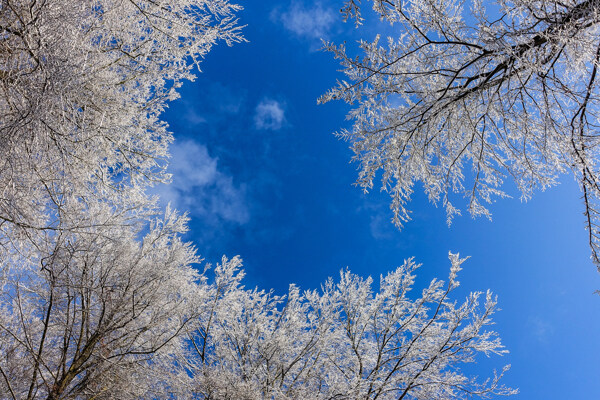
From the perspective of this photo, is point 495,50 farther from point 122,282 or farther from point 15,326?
point 15,326

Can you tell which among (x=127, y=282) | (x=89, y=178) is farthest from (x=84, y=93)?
(x=127, y=282)

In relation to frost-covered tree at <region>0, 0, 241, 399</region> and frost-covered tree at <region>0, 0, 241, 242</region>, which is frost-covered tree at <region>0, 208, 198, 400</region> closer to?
frost-covered tree at <region>0, 0, 241, 399</region>

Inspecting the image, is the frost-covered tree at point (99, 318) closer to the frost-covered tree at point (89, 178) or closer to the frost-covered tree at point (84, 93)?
the frost-covered tree at point (89, 178)

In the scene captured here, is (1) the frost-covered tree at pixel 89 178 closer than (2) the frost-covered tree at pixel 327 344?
Yes

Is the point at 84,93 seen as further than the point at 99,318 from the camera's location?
No

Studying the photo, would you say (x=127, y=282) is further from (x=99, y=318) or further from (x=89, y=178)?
(x=89, y=178)

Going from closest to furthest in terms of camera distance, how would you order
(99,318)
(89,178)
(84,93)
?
1. (84,93)
2. (89,178)
3. (99,318)

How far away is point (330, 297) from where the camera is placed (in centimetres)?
884

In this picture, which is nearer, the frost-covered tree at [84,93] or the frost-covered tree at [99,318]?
the frost-covered tree at [84,93]

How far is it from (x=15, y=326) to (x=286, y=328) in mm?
5930

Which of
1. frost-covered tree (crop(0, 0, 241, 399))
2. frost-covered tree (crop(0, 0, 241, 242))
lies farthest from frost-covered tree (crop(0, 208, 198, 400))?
frost-covered tree (crop(0, 0, 241, 242))

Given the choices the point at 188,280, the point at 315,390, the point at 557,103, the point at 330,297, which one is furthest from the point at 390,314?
the point at 557,103

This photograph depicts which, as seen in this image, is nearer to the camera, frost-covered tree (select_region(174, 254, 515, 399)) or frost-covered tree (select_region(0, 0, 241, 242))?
frost-covered tree (select_region(0, 0, 241, 242))

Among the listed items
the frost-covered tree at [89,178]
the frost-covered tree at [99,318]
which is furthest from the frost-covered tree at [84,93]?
the frost-covered tree at [99,318]
